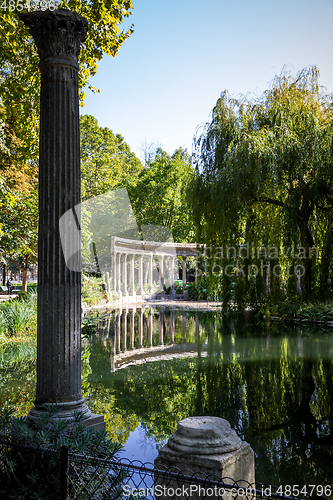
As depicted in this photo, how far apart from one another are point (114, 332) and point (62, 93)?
46.7ft

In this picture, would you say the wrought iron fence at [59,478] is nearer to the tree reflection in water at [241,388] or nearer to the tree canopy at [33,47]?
the tree reflection in water at [241,388]

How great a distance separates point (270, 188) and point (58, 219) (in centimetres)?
1294

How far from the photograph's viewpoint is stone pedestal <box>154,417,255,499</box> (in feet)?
12.0

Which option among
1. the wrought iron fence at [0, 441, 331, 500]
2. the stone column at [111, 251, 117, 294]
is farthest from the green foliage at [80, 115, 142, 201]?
the wrought iron fence at [0, 441, 331, 500]

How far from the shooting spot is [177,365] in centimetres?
1172

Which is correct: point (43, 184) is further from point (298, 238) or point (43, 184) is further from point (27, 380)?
point (298, 238)

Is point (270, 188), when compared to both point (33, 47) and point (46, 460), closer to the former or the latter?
point (33, 47)

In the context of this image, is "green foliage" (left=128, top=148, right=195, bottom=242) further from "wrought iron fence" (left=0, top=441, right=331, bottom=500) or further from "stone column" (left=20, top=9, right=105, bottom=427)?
"wrought iron fence" (left=0, top=441, right=331, bottom=500)

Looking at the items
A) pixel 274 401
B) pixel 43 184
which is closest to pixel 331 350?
pixel 274 401

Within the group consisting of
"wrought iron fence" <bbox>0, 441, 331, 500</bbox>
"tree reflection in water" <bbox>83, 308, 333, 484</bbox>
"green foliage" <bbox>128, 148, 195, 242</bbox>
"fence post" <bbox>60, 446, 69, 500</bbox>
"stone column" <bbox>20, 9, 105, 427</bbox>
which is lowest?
"tree reflection in water" <bbox>83, 308, 333, 484</bbox>

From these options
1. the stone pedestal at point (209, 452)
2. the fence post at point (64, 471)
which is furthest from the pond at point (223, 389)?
the fence post at point (64, 471)

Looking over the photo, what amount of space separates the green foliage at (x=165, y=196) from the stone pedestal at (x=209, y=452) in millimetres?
39095

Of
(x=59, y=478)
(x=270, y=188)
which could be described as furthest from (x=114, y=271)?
(x=59, y=478)

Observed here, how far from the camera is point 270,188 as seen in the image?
16.5 meters
